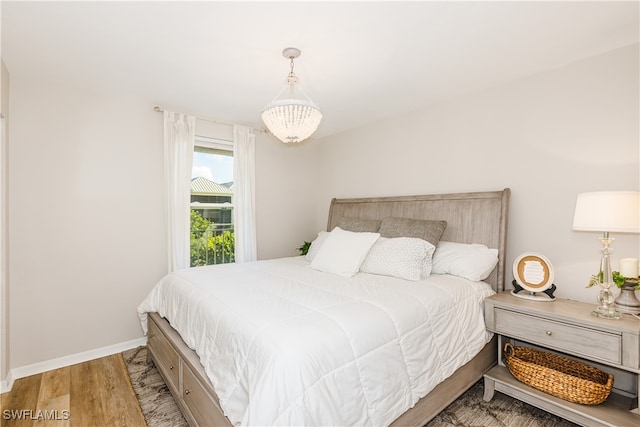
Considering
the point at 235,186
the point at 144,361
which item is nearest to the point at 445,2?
the point at 235,186

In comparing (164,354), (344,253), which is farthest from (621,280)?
(164,354)

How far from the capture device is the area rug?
73.0 inches

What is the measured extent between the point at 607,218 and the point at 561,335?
0.72 m

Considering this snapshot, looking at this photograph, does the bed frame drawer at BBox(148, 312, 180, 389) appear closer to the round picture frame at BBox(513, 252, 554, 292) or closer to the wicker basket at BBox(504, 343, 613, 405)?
the wicker basket at BBox(504, 343, 613, 405)

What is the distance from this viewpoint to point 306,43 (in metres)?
1.98

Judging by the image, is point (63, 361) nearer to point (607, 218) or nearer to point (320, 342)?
point (320, 342)

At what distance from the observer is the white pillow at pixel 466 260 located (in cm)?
231

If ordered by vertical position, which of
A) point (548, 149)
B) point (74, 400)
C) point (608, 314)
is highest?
point (548, 149)

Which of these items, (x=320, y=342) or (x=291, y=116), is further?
(x=291, y=116)

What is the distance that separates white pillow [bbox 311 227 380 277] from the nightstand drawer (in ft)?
3.36

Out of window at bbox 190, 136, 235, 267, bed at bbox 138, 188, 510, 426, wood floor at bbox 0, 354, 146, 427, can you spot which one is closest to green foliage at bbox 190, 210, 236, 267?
window at bbox 190, 136, 235, 267

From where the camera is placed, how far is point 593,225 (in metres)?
1.73

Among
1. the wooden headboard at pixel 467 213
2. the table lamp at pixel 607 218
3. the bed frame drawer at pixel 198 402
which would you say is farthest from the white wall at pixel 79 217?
the table lamp at pixel 607 218

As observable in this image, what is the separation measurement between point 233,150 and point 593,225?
3.29 meters
